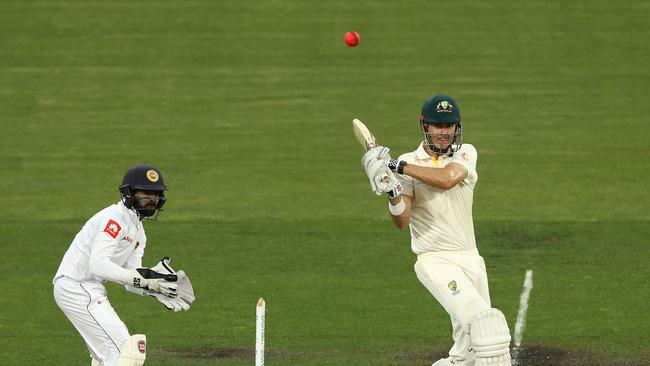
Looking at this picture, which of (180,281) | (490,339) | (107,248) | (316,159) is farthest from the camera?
(316,159)

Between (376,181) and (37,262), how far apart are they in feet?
23.3

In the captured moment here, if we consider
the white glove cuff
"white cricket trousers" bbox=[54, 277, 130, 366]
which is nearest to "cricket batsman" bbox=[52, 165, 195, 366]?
"white cricket trousers" bbox=[54, 277, 130, 366]

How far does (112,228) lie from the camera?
10125 millimetres

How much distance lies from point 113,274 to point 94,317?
49cm

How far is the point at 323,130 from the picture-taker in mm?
22109

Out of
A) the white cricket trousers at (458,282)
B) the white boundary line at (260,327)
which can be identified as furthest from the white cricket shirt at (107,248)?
the white cricket trousers at (458,282)

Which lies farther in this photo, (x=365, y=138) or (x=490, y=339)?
(x=365, y=138)

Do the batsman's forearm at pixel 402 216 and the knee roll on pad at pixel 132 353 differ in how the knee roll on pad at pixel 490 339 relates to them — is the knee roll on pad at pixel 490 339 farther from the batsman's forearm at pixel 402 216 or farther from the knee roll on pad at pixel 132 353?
the knee roll on pad at pixel 132 353

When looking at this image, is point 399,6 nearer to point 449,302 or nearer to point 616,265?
point 616,265

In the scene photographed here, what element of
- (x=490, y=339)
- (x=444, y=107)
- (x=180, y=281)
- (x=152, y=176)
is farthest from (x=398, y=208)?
(x=152, y=176)

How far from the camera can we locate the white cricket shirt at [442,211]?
10203 mm

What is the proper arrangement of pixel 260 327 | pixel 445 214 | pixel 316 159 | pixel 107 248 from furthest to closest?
pixel 316 159, pixel 445 214, pixel 107 248, pixel 260 327

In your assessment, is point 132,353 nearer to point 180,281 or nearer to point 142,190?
point 180,281

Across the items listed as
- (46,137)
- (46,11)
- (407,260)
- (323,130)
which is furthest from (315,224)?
(46,11)
